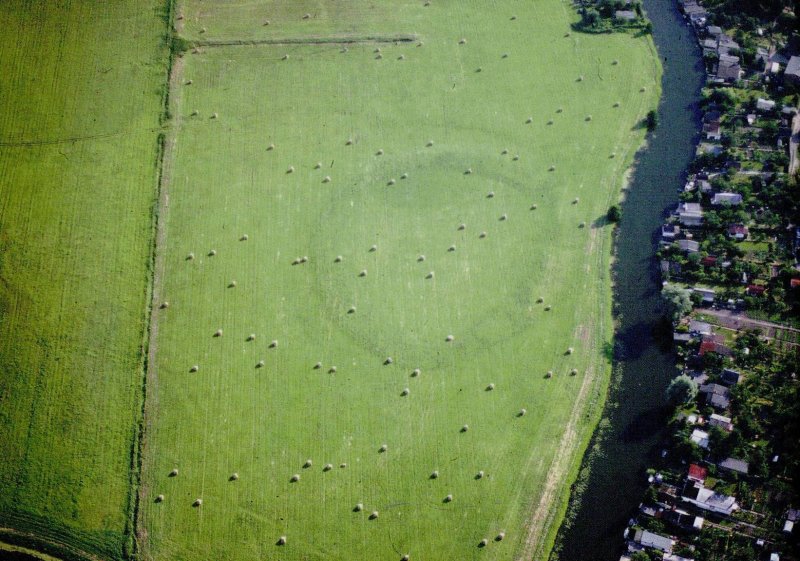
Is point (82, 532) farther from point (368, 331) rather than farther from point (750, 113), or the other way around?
point (750, 113)

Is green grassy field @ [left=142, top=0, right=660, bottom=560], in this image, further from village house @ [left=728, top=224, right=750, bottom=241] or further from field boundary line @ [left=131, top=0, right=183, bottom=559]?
village house @ [left=728, top=224, right=750, bottom=241]

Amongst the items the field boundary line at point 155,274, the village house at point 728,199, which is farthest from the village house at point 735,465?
the field boundary line at point 155,274

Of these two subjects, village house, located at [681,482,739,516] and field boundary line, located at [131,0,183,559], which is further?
field boundary line, located at [131,0,183,559]

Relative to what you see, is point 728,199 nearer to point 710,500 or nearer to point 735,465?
point 735,465

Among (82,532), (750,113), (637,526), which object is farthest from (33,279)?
(750,113)

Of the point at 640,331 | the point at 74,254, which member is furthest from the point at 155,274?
the point at 640,331

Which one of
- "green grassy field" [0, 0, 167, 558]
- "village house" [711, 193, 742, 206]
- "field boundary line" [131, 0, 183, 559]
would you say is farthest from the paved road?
"green grassy field" [0, 0, 167, 558]
